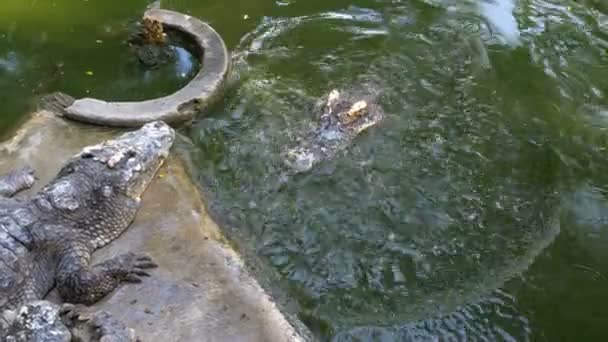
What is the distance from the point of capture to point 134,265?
4012mm

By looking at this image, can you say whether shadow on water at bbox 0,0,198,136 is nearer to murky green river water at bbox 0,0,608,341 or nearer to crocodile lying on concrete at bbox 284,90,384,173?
murky green river water at bbox 0,0,608,341

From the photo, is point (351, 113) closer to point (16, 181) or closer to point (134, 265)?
point (134, 265)

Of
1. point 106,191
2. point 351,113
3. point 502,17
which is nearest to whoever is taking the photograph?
point 106,191

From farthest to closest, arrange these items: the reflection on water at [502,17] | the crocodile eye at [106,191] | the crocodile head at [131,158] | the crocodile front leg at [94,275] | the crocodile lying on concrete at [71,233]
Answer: the reflection on water at [502,17] < the crocodile head at [131,158] < the crocodile eye at [106,191] < the crocodile front leg at [94,275] < the crocodile lying on concrete at [71,233]

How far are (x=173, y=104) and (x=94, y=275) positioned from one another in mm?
1979

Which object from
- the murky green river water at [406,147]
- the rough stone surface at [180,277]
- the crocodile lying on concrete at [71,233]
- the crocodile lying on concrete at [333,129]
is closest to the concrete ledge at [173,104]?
the murky green river water at [406,147]

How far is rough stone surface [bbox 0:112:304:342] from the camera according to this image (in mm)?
3631

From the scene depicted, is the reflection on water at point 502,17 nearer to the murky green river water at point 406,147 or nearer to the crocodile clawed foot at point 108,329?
the murky green river water at point 406,147

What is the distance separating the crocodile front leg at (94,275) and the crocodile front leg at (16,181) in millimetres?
802

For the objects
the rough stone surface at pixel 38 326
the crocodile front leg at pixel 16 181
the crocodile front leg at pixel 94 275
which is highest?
the rough stone surface at pixel 38 326

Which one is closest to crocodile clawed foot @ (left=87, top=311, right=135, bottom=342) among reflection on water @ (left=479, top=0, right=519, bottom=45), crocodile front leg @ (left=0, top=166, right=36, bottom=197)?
crocodile front leg @ (left=0, top=166, right=36, bottom=197)

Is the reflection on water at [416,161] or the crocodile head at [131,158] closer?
the reflection on water at [416,161]

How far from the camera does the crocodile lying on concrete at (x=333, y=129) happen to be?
511 cm

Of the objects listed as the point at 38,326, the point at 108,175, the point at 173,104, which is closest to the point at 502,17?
the point at 173,104
